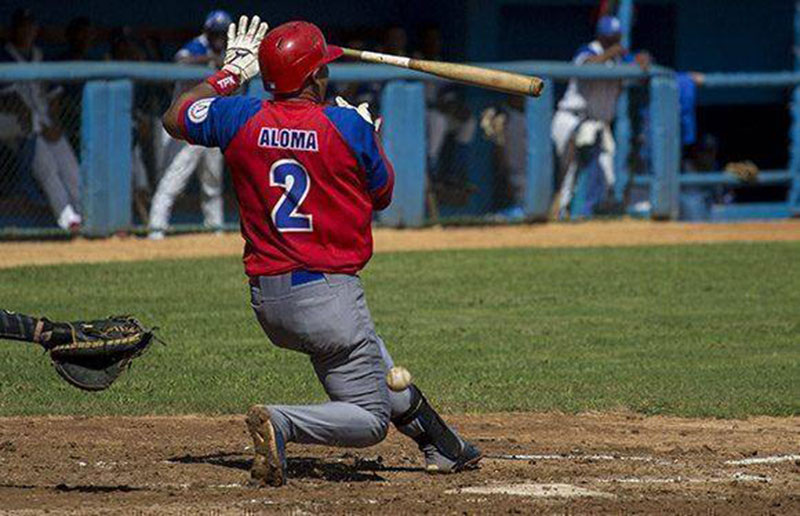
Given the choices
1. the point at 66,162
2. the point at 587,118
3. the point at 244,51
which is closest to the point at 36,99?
the point at 66,162

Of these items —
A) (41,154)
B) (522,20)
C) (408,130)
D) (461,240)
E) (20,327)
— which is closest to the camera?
(20,327)

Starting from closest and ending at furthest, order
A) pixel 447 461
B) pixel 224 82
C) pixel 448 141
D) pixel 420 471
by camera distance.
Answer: pixel 224 82 → pixel 447 461 → pixel 420 471 → pixel 448 141

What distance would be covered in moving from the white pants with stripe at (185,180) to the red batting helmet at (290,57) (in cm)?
833

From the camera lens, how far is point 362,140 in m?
6.16

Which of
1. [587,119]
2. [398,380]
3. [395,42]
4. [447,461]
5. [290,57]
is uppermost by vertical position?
[290,57]

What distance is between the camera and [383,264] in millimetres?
13523

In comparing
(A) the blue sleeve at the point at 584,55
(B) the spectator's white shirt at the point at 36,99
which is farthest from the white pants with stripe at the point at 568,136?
Result: (B) the spectator's white shirt at the point at 36,99

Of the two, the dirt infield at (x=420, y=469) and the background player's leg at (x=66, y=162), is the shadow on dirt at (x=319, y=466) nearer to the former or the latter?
the dirt infield at (x=420, y=469)

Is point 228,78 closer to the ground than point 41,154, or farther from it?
farther from it

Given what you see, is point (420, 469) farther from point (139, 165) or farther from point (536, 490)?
point (139, 165)

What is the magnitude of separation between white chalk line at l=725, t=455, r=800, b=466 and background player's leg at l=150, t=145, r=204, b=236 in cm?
830

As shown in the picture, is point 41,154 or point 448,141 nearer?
point 41,154

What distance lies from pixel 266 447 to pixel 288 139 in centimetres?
107

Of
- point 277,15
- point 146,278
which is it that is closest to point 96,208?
point 146,278
